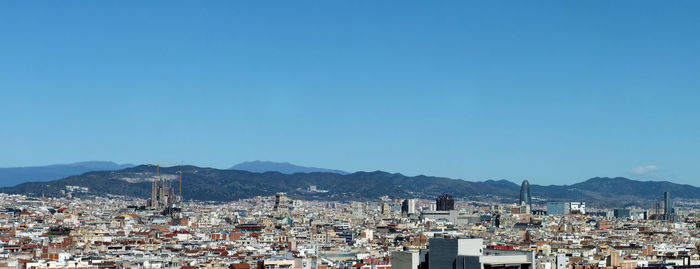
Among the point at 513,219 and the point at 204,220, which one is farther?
the point at 513,219

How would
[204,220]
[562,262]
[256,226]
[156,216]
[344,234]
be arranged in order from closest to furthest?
1. [562,262]
2. [344,234]
3. [256,226]
4. [204,220]
5. [156,216]

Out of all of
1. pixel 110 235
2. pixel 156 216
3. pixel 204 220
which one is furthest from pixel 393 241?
pixel 156 216

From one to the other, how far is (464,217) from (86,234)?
88.2 metres

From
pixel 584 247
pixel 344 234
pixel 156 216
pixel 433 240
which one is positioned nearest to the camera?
pixel 433 240

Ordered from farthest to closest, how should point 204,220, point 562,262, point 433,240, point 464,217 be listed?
1. point 464,217
2. point 204,220
3. point 562,262
4. point 433,240

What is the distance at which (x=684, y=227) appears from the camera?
563 feet

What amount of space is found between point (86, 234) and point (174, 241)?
44.1 ft

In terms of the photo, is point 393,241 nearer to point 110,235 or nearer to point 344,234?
point 344,234

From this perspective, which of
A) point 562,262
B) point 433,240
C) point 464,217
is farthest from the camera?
point 464,217

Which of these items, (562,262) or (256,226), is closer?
(562,262)

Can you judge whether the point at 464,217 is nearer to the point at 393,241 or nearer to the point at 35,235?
the point at 393,241

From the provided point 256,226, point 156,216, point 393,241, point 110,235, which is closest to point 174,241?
point 110,235

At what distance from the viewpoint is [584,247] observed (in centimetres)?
10762

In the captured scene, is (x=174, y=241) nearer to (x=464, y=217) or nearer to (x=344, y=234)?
(x=344, y=234)
